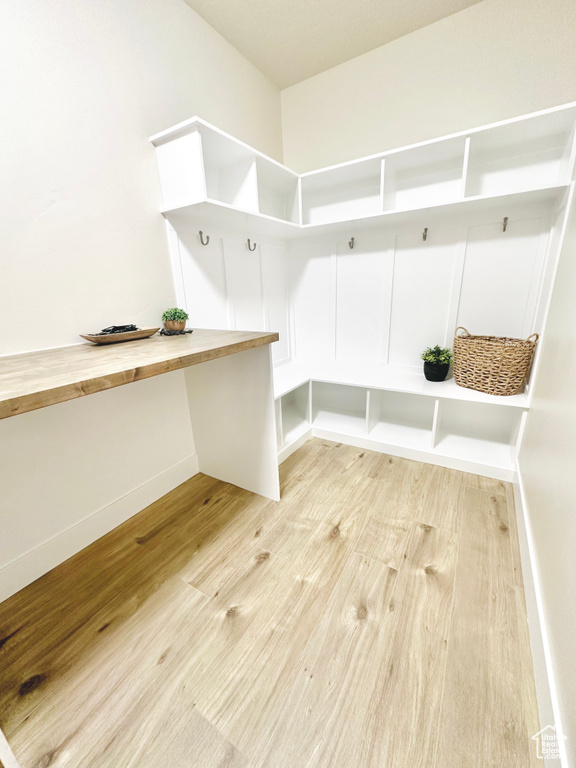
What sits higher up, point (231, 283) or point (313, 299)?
point (231, 283)

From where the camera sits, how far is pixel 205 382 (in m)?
1.67

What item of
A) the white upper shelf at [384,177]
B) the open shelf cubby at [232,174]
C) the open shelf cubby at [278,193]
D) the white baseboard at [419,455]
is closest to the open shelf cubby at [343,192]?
the white upper shelf at [384,177]

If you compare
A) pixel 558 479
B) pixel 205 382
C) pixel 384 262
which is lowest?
pixel 558 479

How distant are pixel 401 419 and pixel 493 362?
80 cm

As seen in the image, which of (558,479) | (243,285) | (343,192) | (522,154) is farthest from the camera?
(343,192)

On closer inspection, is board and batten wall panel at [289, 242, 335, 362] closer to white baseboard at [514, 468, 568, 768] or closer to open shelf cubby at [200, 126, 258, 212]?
open shelf cubby at [200, 126, 258, 212]

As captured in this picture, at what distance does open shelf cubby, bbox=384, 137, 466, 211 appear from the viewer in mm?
1652

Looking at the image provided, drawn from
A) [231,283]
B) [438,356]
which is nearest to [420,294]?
[438,356]

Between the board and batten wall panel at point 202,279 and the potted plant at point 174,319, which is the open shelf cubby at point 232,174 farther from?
the potted plant at point 174,319

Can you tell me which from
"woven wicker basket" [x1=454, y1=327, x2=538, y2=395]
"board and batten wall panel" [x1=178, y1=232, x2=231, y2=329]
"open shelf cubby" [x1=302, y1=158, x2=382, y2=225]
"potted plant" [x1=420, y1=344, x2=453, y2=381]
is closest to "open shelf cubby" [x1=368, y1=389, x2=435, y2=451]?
"potted plant" [x1=420, y1=344, x2=453, y2=381]

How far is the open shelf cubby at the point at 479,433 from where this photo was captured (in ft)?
5.91

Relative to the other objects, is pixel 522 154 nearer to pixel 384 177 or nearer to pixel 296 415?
pixel 384 177

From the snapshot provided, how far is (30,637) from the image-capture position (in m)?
1.01

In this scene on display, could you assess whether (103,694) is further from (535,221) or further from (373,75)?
(373,75)
